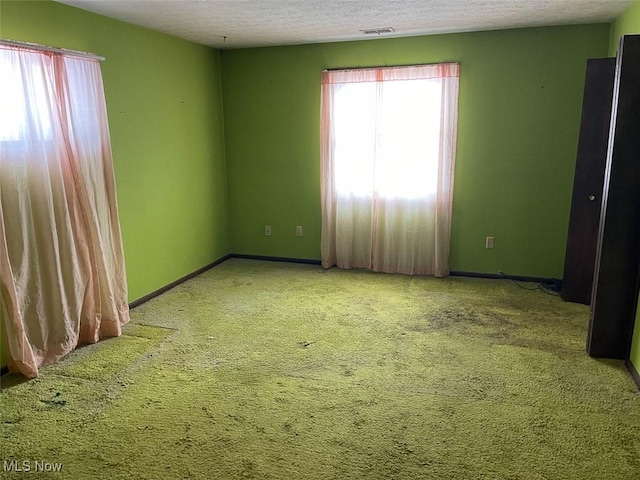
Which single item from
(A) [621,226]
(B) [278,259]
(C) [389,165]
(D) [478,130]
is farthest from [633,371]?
(B) [278,259]

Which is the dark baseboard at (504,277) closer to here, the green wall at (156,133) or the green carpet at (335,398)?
the green carpet at (335,398)

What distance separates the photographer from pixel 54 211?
9.66 feet

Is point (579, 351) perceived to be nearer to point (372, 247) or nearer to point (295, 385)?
point (295, 385)

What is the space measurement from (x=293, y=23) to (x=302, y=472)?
3224 mm

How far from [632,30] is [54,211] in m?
A: 4.02

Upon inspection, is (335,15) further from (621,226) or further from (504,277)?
(504,277)

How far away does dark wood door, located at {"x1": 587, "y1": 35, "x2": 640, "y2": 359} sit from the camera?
8.68 feet

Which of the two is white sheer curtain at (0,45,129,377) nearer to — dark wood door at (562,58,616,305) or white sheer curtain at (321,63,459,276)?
white sheer curtain at (321,63,459,276)

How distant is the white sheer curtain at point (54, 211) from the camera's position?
269 cm

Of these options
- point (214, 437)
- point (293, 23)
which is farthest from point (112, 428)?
point (293, 23)

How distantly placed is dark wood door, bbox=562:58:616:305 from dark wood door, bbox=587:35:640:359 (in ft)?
2.69

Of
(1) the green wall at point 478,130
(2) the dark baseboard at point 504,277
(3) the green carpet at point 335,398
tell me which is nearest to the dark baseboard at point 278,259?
(1) the green wall at point 478,130

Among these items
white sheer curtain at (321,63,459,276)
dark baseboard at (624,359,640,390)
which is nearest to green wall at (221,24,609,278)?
white sheer curtain at (321,63,459,276)

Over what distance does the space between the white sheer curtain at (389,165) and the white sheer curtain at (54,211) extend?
2.18m
